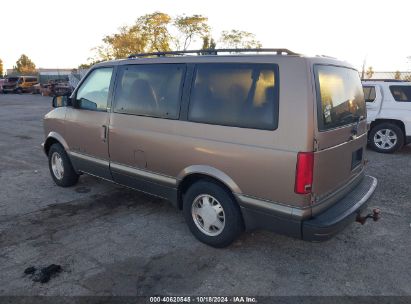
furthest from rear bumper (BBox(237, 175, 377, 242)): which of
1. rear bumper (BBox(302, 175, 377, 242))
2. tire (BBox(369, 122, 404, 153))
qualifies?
tire (BBox(369, 122, 404, 153))

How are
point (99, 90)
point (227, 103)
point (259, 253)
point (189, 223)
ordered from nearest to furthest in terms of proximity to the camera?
point (227, 103) → point (259, 253) → point (189, 223) → point (99, 90)

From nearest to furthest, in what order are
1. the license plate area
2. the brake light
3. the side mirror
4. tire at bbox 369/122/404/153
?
the brake light → the license plate area → the side mirror → tire at bbox 369/122/404/153

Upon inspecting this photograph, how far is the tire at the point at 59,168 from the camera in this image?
530cm

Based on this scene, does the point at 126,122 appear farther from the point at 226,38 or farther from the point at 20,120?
the point at 226,38

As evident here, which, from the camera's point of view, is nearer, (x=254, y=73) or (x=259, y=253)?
(x=254, y=73)

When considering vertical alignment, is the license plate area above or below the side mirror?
below

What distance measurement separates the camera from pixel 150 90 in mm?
3975

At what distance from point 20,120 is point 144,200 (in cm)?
1184

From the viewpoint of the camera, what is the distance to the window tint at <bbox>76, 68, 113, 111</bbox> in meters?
4.50

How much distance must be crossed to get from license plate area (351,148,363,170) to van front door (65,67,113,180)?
2996 millimetres

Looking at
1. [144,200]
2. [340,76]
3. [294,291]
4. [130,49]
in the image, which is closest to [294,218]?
[294,291]

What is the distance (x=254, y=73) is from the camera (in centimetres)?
310

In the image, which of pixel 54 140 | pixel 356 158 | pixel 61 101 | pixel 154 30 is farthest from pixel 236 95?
pixel 154 30

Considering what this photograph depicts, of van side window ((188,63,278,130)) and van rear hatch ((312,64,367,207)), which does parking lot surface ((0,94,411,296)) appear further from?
van side window ((188,63,278,130))
